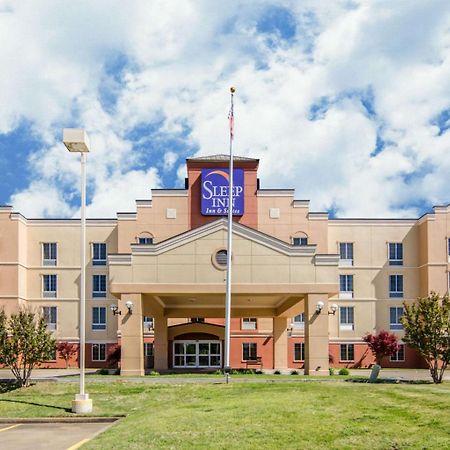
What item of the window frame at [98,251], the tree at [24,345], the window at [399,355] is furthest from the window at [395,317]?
the tree at [24,345]

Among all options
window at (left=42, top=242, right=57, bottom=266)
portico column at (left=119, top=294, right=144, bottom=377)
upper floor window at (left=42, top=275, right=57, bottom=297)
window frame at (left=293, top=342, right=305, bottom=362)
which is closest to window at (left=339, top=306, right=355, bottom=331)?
window frame at (left=293, top=342, right=305, bottom=362)

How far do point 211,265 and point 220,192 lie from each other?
19.1 metres

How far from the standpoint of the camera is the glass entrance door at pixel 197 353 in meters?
50.5

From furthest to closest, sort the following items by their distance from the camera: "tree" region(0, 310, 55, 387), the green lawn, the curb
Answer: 1. "tree" region(0, 310, 55, 387)
2. the curb
3. the green lawn

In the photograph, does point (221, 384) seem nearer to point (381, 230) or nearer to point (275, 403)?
point (275, 403)

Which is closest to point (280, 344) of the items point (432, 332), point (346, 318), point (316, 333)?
point (346, 318)

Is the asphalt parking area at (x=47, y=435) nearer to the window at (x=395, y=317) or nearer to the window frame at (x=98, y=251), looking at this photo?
the window frame at (x=98, y=251)

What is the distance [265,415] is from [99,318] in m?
38.4

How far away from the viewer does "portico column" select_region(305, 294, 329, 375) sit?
33562 millimetres

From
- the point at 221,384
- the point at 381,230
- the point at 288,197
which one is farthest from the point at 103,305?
the point at 221,384

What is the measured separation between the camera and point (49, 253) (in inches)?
2122

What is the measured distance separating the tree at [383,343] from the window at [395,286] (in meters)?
4.80

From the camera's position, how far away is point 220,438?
14430 mm

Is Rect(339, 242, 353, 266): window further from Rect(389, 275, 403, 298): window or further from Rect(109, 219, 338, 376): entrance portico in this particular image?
Rect(109, 219, 338, 376): entrance portico
